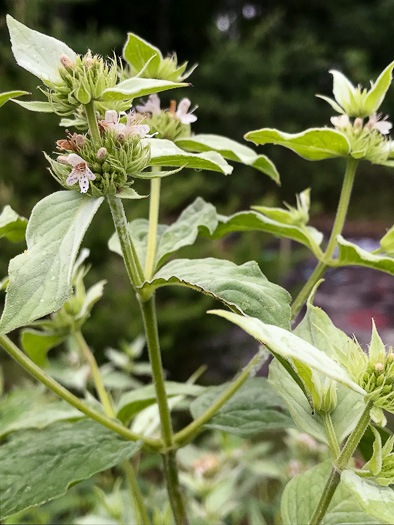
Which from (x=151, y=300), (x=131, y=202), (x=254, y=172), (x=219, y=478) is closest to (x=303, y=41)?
(x=254, y=172)

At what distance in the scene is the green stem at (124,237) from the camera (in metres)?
0.36

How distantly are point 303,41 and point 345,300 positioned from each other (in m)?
3.45

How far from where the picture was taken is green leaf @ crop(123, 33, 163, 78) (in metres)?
0.45

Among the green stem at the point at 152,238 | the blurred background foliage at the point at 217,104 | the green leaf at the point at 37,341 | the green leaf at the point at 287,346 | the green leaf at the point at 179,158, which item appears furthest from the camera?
the blurred background foliage at the point at 217,104

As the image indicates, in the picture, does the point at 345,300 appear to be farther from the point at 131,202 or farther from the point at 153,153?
the point at 153,153

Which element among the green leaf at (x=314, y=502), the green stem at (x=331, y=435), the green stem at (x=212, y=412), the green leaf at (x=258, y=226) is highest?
the green leaf at (x=258, y=226)

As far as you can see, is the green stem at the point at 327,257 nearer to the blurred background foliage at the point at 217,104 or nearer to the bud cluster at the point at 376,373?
the bud cluster at the point at 376,373

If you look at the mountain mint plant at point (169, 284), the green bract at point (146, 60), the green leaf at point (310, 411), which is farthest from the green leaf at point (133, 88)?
the green leaf at point (310, 411)

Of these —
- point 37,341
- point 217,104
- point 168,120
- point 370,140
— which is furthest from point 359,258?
point 217,104

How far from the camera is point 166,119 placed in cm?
52

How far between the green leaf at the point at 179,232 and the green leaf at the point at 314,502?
0.25 m

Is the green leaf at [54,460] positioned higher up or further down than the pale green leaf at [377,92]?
further down

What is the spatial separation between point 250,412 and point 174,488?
109mm

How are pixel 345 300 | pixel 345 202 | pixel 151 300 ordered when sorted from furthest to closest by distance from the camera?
1. pixel 345 300
2. pixel 345 202
3. pixel 151 300
